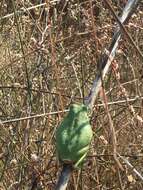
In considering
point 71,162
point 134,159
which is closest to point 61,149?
point 71,162

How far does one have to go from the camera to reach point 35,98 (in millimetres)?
1500

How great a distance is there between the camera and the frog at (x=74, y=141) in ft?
1.49

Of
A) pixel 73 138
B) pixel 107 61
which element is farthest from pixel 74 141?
pixel 107 61

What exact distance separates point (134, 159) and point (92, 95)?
977mm

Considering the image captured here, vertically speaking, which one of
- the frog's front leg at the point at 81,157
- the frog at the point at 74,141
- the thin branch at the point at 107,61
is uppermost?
the thin branch at the point at 107,61

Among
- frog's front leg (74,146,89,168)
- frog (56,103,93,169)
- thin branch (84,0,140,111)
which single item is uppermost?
thin branch (84,0,140,111)

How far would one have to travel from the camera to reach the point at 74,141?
0.45 metres

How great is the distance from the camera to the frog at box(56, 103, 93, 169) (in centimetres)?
45

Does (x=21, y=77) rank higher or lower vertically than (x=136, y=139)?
higher

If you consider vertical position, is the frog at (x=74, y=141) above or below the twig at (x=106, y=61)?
below

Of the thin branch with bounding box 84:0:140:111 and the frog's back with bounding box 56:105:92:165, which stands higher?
the thin branch with bounding box 84:0:140:111

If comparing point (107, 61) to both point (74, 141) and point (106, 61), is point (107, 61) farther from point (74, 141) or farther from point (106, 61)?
point (74, 141)

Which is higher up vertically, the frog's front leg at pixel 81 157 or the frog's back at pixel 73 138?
the frog's back at pixel 73 138

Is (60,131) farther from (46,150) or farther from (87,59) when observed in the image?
(87,59)
